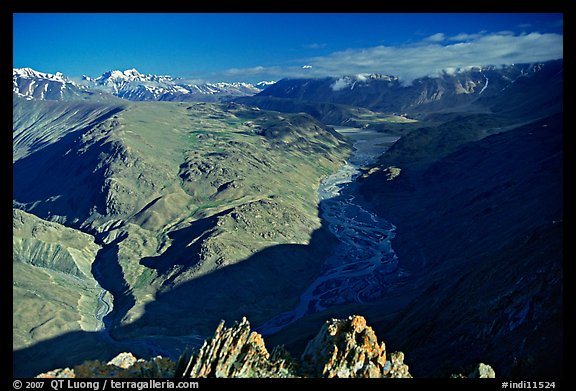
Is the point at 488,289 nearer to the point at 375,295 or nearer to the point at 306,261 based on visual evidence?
the point at 375,295

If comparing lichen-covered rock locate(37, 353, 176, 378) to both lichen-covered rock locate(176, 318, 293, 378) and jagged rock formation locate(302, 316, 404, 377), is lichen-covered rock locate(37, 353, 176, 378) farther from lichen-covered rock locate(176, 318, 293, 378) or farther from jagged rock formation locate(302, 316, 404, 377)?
jagged rock formation locate(302, 316, 404, 377)

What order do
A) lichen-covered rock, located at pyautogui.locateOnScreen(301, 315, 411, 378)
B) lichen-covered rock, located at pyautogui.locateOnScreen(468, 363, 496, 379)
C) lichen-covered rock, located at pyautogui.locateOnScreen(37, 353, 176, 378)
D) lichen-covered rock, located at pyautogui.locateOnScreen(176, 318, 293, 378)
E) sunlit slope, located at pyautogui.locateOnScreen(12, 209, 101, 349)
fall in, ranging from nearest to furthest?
lichen-covered rock, located at pyautogui.locateOnScreen(176, 318, 293, 378) → lichen-covered rock, located at pyautogui.locateOnScreen(37, 353, 176, 378) → lichen-covered rock, located at pyautogui.locateOnScreen(468, 363, 496, 379) → lichen-covered rock, located at pyautogui.locateOnScreen(301, 315, 411, 378) → sunlit slope, located at pyautogui.locateOnScreen(12, 209, 101, 349)

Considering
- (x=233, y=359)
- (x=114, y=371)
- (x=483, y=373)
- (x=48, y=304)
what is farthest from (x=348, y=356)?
(x=48, y=304)

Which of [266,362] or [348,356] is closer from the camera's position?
[266,362]

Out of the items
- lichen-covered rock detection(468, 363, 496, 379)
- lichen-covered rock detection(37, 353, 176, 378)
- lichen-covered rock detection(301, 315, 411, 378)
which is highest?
lichen-covered rock detection(37, 353, 176, 378)

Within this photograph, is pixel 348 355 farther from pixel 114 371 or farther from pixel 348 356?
pixel 114 371

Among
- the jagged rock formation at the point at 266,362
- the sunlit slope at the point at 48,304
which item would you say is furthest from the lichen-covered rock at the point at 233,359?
the sunlit slope at the point at 48,304

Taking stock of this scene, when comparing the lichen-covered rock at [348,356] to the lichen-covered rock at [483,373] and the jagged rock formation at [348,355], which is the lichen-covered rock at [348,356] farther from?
the lichen-covered rock at [483,373]

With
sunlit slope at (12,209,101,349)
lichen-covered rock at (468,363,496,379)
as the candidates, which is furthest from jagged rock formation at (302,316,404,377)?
sunlit slope at (12,209,101,349)
